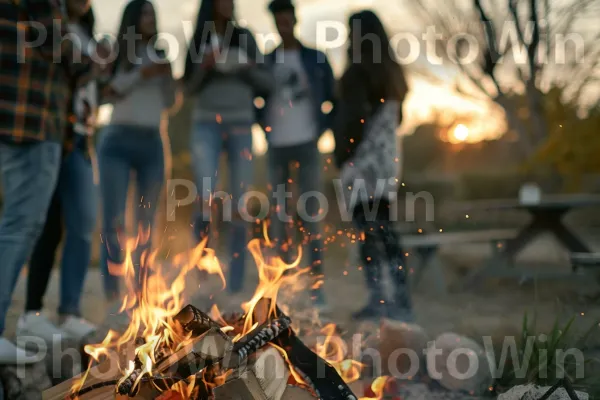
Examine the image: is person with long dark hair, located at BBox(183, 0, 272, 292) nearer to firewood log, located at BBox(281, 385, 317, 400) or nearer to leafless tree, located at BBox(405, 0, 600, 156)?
firewood log, located at BBox(281, 385, 317, 400)

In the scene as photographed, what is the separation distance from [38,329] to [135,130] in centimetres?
167

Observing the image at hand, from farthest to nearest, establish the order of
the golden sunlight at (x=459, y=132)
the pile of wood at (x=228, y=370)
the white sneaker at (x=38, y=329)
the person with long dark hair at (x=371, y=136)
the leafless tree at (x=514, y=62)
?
the leafless tree at (x=514, y=62) → the golden sunlight at (x=459, y=132) → the person with long dark hair at (x=371, y=136) → the white sneaker at (x=38, y=329) → the pile of wood at (x=228, y=370)

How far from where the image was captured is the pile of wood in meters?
2.21

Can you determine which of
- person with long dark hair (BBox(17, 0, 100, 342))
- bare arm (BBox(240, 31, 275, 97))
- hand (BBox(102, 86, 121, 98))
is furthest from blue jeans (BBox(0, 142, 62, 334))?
bare arm (BBox(240, 31, 275, 97))

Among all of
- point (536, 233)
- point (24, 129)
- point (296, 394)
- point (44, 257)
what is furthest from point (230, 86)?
point (536, 233)

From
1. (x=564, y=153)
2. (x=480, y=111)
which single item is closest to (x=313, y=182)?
(x=564, y=153)

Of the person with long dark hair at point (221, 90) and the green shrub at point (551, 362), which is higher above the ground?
the person with long dark hair at point (221, 90)

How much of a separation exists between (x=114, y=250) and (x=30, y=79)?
166 cm

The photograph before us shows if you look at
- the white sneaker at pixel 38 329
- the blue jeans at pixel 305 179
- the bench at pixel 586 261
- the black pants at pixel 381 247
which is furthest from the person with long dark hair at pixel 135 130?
the bench at pixel 586 261

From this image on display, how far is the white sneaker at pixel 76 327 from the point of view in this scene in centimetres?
332

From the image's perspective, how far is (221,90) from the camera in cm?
468

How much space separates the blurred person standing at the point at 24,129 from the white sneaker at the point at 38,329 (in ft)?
1.01

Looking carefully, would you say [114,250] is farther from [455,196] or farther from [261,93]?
[455,196]

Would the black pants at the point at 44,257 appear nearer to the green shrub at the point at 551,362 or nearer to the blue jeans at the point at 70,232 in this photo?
the blue jeans at the point at 70,232
